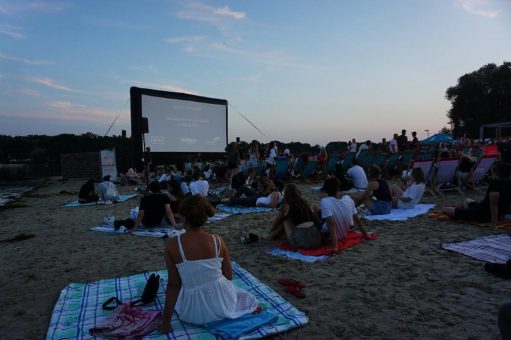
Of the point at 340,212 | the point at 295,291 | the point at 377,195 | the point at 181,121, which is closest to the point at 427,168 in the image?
the point at 377,195

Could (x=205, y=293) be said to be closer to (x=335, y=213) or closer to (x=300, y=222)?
(x=300, y=222)

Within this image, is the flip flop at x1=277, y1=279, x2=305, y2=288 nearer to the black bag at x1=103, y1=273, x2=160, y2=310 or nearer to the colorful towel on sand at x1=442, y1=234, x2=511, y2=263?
the black bag at x1=103, y1=273, x2=160, y2=310

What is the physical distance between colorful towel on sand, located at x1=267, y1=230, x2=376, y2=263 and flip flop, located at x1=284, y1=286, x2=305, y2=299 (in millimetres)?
810

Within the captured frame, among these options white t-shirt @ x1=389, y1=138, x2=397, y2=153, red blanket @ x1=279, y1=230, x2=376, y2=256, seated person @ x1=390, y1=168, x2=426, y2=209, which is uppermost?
white t-shirt @ x1=389, y1=138, x2=397, y2=153

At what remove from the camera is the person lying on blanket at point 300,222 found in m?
4.19

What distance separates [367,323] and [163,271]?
6.75 feet

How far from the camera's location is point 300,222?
4293 mm

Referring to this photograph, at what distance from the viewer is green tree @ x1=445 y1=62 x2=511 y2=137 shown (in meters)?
32.4

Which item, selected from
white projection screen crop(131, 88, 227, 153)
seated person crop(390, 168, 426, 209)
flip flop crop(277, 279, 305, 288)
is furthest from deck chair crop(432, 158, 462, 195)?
white projection screen crop(131, 88, 227, 153)

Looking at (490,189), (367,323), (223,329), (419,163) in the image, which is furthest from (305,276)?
(419,163)

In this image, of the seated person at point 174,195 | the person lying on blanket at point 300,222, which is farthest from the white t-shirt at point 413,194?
the seated person at point 174,195

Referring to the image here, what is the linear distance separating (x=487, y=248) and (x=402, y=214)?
2.17 metres

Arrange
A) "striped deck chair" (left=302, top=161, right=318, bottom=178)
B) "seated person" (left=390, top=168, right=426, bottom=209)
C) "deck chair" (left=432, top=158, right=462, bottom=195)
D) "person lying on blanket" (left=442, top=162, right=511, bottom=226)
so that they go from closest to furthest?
"person lying on blanket" (left=442, top=162, right=511, bottom=226) < "seated person" (left=390, top=168, right=426, bottom=209) < "deck chair" (left=432, top=158, right=462, bottom=195) < "striped deck chair" (left=302, top=161, right=318, bottom=178)

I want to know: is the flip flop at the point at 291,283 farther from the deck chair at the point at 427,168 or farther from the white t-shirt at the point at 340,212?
the deck chair at the point at 427,168
